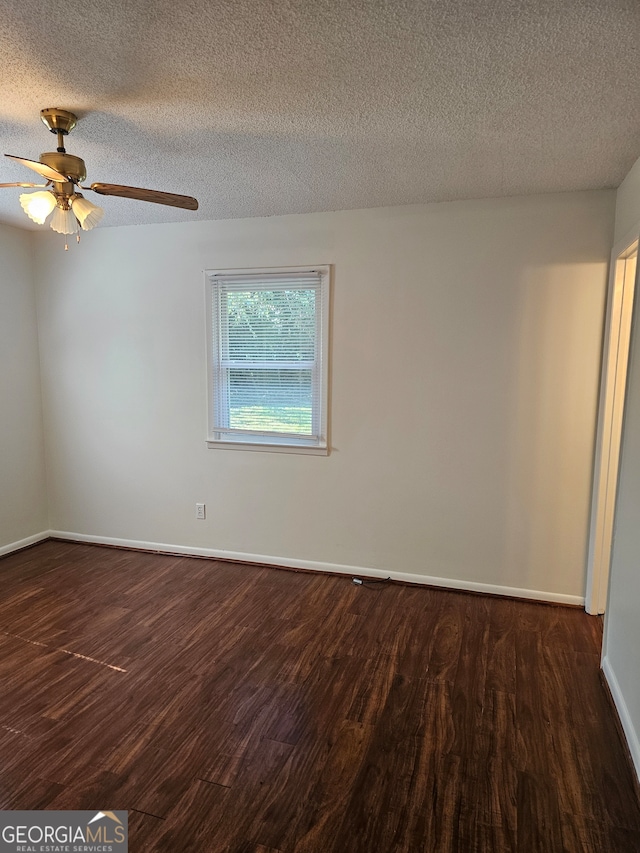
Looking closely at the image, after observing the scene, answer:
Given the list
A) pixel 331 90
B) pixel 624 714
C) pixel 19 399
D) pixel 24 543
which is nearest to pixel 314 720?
pixel 624 714

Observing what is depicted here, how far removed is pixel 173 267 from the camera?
12.1 feet

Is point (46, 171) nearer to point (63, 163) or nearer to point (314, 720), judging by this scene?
point (63, 163)

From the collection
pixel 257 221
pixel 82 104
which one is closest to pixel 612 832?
pixel 82 104

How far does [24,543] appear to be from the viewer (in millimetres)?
4066

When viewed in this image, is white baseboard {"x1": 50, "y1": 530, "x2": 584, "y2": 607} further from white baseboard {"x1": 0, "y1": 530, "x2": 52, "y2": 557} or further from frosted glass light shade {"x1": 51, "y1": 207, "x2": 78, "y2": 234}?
frosted glass light shade {"x1": 51, "y1": 207, "x2": 78, "y2": 234}

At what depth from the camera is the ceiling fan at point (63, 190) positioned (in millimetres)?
1945

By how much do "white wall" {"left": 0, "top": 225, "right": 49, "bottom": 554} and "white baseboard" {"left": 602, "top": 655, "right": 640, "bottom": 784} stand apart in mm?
4156

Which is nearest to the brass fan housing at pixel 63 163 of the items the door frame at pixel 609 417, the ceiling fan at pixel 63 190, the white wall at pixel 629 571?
the ceiling fan at pixel 63 190

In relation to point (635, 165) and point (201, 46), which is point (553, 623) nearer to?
point (635, 165)

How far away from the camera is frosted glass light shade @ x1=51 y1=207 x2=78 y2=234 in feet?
6.93

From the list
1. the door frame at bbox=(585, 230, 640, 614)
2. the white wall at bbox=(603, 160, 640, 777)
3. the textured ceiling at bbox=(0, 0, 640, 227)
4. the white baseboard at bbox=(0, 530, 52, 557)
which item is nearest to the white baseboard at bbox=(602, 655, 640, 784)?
the white wall at bbox=(603, 160, 640, 777)

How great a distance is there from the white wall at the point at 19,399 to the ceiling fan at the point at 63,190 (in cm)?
212

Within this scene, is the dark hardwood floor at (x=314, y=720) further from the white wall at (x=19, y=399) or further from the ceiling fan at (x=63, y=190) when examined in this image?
the ceiling fan at (x=63, y=190)

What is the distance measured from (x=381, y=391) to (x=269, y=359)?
0.84 m
